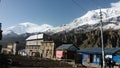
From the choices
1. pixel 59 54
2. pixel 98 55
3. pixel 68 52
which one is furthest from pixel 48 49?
pixel 98 55

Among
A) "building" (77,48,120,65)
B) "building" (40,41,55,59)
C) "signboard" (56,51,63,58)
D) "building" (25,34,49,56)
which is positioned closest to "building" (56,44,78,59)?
"signboard" (56,51,63,58)

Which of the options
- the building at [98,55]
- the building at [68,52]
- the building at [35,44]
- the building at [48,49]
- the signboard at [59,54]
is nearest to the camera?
the building at [98,55]

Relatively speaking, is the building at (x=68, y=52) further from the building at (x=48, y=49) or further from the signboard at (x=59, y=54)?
the building at (x=48, y=49)

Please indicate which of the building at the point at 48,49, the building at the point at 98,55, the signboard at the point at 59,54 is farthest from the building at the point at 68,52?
the building at the point at 98,55

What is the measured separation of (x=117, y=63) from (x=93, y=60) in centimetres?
786

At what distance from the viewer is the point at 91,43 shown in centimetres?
19025

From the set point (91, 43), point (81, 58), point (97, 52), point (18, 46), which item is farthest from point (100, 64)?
point (91, 43)

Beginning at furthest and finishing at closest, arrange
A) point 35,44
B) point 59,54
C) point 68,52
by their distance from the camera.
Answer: point 35,44 → point 59,54 → point 68,52

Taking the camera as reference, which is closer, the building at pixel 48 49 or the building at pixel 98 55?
the building at pixel 98 55

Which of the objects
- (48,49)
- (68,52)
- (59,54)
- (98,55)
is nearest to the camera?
(98,55)

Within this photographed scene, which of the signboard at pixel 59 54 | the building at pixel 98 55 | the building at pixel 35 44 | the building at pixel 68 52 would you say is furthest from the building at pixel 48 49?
the building at pixel 98 55

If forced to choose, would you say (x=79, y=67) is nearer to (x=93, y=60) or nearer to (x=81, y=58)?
(x=93, y=60)

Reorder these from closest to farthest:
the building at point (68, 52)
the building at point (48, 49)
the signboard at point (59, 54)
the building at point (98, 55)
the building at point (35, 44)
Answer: the building at point (98, 55), the building at point (68, 52), the signboard at point (59, 54), the building at point (48, 49), the building at point (35, 44)

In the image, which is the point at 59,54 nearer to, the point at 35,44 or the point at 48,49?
the point at 48,49
